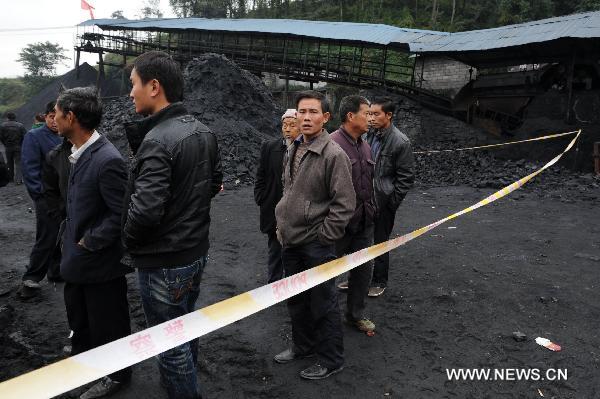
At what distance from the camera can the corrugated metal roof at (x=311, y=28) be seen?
17.2 metres

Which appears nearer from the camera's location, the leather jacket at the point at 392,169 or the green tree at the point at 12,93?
the leather jacket at the point at 392,169

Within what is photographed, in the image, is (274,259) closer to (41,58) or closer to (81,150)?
(81,150)

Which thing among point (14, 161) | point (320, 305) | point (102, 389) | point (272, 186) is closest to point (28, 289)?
point (102, 389)

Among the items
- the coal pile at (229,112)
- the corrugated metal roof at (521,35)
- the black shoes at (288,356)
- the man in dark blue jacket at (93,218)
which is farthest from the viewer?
the corrugated metal roof at (521,35)

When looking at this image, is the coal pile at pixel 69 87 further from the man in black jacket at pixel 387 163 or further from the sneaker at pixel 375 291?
the sneaker at pixel 375 291

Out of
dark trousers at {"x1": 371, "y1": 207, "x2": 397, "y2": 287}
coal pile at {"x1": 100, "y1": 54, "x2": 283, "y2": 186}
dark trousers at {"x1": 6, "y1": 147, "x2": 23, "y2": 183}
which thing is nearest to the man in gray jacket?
dark trousers at {"x1": 371, "y1": 207, "x2": 397, "y2": 287}

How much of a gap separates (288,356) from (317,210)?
1.21 m

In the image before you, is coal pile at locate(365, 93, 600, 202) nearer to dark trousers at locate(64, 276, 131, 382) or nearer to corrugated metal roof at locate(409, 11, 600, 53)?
corrugated metal roof at locate(409, 11, 600, 53)

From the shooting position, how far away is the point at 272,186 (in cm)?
383

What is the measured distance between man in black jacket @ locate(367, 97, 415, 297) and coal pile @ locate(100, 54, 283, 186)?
6.69 metres

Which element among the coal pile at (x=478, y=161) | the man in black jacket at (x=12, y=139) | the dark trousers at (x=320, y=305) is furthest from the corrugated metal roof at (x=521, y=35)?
the man in black jacket at (x=12, y=139)

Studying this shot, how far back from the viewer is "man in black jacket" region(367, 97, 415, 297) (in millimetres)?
3857

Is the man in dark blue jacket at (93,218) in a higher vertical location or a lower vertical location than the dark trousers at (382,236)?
higher

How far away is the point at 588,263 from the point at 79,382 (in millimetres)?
5717
